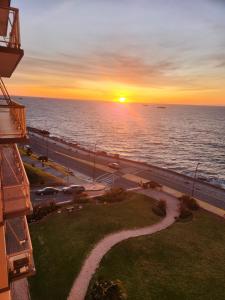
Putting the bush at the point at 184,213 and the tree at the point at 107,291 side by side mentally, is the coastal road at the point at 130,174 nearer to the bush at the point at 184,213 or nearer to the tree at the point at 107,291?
the bush at the point at 184,213

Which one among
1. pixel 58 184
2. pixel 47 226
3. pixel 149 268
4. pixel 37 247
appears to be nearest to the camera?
A: pixel 149 268

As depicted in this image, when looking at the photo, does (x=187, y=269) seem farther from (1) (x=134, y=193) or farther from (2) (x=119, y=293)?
(1) (x=134, y=193)

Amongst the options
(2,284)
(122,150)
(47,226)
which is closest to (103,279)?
(47,226)

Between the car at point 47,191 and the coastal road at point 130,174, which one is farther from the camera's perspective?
the coastal road at point 130,174

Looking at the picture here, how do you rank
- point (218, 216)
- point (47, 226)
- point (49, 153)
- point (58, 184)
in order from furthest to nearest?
point (49, 153) → point (58, 184) → point (218, 216) → point (47, 226)

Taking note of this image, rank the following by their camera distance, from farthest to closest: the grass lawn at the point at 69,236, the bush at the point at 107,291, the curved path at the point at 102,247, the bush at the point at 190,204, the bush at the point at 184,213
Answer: the bush at the point at 190,204, the bush at the point at 184,213, the grass lawn at the point at 69,236, the curved path at the point at 102,247, the bush at the point at 107,291

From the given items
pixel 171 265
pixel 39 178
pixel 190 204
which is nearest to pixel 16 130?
pixel 171 265

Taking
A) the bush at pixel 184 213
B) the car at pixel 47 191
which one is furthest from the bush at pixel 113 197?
the bush at pixel 184 213

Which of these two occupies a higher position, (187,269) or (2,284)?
(2,284)
